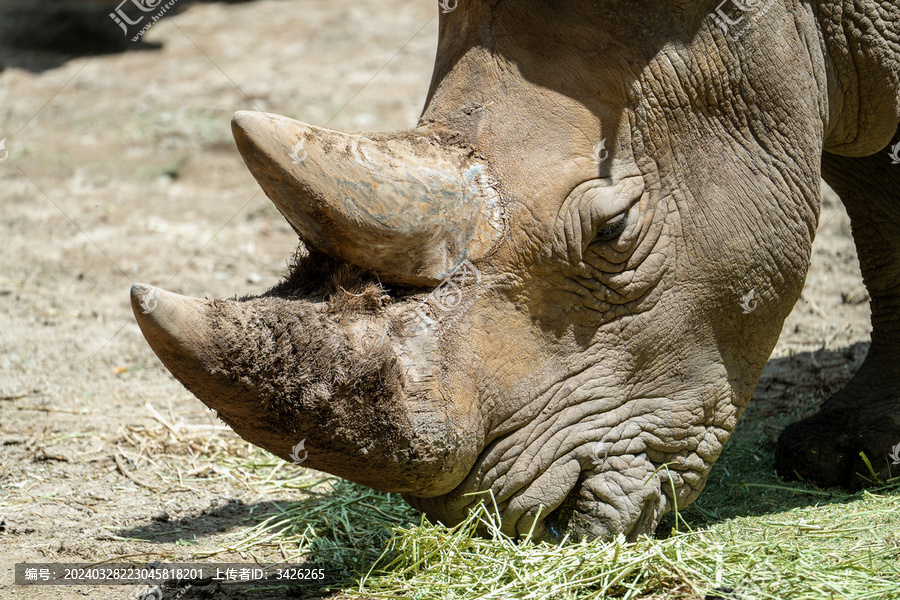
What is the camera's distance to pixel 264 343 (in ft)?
9.02

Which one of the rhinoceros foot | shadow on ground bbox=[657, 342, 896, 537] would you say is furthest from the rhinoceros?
the rhinoceros foot

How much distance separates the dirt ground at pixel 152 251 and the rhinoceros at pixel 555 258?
116 cm

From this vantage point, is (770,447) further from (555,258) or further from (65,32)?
(65,32)

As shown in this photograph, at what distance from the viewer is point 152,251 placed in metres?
7.88

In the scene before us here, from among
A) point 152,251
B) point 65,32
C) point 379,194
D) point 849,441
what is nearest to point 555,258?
point 379,194

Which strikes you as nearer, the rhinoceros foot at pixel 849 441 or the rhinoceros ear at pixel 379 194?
the rhinoceros ear at pixel 379 194

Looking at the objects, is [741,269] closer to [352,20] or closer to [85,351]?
[85,351]

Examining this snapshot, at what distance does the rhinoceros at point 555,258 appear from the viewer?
287cm

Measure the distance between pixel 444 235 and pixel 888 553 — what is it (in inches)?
72.1

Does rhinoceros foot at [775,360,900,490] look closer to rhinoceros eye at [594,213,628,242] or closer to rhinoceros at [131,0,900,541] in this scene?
rhinoceros at [131,0,900,541]

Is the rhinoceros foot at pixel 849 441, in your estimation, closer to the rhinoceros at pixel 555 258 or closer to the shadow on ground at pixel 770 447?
the shadow on ground at pixel 770 447

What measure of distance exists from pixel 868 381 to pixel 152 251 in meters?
5.60

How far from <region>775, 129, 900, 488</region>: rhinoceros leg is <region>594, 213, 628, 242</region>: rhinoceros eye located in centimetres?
169

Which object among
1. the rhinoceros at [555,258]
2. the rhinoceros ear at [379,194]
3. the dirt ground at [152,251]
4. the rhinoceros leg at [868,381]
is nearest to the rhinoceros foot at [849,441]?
the rhinoceros leg at [868,381]
